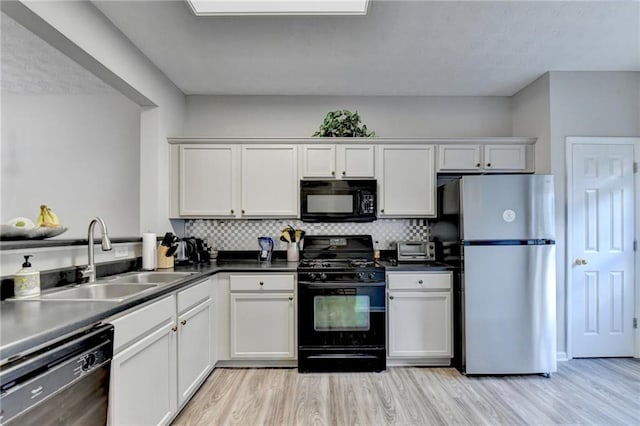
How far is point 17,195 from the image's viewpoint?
321cm

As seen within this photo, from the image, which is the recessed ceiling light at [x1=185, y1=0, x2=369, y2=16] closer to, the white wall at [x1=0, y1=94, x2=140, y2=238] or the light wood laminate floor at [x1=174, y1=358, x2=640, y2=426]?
the white wall at [x1=0, y1=94, x2=140, y2=238]

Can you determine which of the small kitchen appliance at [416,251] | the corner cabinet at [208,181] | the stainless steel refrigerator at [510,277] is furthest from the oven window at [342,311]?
the corner cabinet at [208,181]

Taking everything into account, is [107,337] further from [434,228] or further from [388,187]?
[434,228]

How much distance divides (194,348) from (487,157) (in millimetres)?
3166

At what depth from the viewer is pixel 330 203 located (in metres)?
3.27

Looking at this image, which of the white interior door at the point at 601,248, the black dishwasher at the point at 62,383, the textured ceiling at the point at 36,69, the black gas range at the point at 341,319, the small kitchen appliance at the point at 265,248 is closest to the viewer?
the black dishwasher at the point at 62,383

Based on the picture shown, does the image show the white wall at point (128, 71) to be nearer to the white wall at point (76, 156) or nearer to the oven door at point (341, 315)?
the white wall at point (76, 156)

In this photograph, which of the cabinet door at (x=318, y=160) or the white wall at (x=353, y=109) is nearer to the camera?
the cabinet door at (x=318, y=160)

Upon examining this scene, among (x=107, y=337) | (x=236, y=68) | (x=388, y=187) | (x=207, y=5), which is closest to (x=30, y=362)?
(x=107, y=337)

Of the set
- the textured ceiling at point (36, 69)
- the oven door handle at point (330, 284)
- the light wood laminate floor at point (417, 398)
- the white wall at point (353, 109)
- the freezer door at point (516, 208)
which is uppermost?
the textured ceiling at point (36, 69)

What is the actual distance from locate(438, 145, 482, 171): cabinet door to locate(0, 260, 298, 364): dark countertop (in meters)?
2.75

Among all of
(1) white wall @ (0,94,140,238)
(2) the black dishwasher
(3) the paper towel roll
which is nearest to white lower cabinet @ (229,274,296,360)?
(3) the paper towel roll

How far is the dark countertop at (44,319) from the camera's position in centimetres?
107

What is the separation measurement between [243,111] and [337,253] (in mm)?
1873
